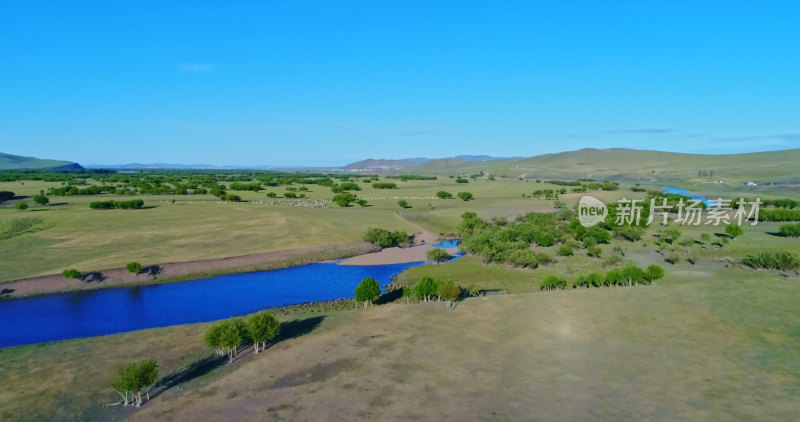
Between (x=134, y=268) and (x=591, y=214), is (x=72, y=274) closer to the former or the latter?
(x=134, y=268)

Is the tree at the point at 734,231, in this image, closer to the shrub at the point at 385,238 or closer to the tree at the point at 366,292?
the shrub at the point at 385,238

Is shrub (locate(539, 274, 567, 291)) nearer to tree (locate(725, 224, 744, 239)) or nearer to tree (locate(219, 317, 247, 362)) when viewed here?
tree (locate(219, 317, 247, 362))

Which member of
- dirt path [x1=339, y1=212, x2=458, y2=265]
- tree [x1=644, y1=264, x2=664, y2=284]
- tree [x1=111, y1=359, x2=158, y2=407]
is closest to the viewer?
tree [x1=111, y1=359, x2=158, y2=407]

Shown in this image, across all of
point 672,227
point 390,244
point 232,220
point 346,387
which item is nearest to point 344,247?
point 390,244

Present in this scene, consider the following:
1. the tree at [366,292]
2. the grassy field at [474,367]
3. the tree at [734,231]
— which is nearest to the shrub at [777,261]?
the grassy field at [474,367]

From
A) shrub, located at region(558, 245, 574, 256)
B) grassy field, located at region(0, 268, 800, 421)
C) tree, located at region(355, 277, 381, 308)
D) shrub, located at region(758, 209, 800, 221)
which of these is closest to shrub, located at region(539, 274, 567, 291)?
grassy field, located at region(0, 268, 800, 421)

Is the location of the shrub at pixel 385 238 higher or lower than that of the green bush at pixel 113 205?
lower

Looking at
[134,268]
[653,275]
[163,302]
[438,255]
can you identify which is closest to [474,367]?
[653,275]
